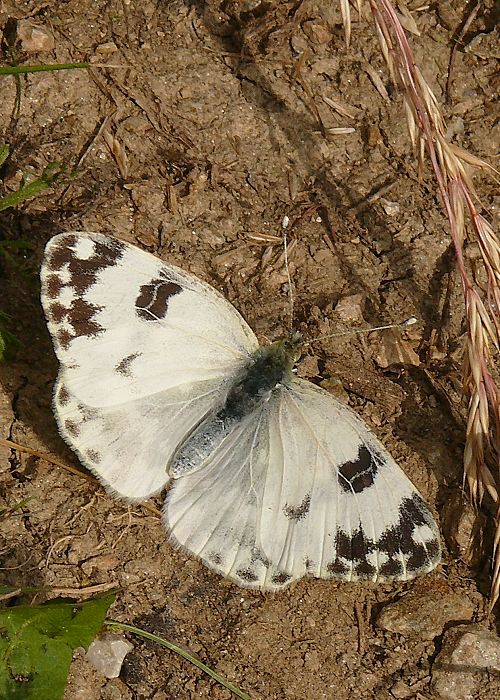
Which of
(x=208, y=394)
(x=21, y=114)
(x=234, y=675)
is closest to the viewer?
(x=234, y=675)

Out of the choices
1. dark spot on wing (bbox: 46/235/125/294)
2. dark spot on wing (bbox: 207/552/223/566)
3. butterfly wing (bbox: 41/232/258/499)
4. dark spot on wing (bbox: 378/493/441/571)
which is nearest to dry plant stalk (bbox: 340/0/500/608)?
dark spot on wing (bbox: 378/493/441/571)

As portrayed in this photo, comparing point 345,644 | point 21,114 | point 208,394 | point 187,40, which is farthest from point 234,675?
point 187,40

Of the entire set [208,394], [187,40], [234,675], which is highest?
[187,40]

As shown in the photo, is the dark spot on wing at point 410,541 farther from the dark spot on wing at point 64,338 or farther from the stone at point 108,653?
the dark spot on wing at point 64,338

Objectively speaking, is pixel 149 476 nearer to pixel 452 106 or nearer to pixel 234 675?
pixel 234 675

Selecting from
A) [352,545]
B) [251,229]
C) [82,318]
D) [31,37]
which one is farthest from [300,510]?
[31,37]

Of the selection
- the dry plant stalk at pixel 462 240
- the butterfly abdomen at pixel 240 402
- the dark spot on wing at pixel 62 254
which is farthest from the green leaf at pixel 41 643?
the dry plant stalk at pixel 462 240

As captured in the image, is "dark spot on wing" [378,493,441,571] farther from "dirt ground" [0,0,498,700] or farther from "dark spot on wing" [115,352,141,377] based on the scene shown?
"dark spot on wing" [115,352,141,377]
